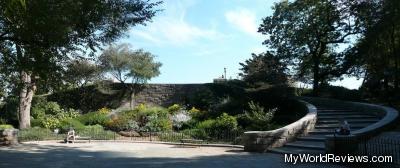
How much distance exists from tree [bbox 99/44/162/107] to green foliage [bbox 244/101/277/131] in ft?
52.7

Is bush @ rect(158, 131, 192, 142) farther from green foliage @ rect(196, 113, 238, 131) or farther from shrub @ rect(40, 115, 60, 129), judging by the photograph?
shrub @ rect(40, 115, 60, 129)

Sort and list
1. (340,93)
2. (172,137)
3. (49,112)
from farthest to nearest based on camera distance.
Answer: (49,112), (340,93), (172,137)

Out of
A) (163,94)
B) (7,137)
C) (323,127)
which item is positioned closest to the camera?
(323,127)

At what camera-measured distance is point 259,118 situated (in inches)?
736

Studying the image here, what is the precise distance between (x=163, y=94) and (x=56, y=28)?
873 inches

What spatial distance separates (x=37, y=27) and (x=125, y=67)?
79.6ft

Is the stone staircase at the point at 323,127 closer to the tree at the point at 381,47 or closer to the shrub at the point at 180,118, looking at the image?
the tree at the point at 381,47

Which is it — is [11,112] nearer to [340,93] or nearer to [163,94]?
[163,94]

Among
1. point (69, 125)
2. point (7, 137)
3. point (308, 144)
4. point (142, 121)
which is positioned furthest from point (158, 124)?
point (308, 144)

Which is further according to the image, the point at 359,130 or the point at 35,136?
the point at 35,136

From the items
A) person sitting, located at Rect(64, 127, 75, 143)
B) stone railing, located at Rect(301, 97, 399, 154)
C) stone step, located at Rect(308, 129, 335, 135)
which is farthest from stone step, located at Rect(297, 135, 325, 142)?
person sitting, located at Rect(64, 127, 75, 143)

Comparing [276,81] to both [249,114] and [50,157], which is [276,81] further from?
[50,157]

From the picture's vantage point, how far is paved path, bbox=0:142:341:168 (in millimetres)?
12406

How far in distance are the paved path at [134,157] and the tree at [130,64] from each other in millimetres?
16572
